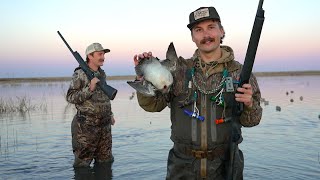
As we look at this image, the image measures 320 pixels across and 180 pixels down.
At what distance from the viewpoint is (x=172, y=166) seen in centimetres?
374

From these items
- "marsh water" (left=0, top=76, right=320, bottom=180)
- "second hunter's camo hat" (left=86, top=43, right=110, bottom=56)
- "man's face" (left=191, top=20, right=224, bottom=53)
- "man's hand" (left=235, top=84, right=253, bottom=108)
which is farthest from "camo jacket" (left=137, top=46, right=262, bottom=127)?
"marsh water" (left=0, top=76, right=320, bottom=180)

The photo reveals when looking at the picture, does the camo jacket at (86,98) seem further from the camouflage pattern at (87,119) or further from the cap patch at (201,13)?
the cap patch at (201,13)

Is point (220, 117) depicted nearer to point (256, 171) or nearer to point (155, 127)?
point (256, 171)

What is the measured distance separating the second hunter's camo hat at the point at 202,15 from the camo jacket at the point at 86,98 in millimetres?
4189

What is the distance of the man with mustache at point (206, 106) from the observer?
11.7 feet

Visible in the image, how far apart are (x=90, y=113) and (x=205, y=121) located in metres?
4.60

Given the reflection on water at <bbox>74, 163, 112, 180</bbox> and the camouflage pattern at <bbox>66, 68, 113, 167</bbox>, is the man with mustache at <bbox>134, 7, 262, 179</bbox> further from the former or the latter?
the reflection on water at <bbox>74, 163, 112, 180</bbox>

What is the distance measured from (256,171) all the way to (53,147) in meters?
5.79

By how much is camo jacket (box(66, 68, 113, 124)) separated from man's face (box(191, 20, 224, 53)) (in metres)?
4.16

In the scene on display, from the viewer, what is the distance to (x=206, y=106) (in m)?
3.57

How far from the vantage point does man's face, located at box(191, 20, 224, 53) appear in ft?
11.8

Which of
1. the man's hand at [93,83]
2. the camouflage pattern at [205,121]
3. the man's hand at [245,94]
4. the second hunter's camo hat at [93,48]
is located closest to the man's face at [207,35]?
the camouflage pattern at [205,121]

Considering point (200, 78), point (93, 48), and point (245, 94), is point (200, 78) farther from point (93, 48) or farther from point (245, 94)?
point (93, 48)

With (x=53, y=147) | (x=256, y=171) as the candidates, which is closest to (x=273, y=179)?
(x=256, y=171)
